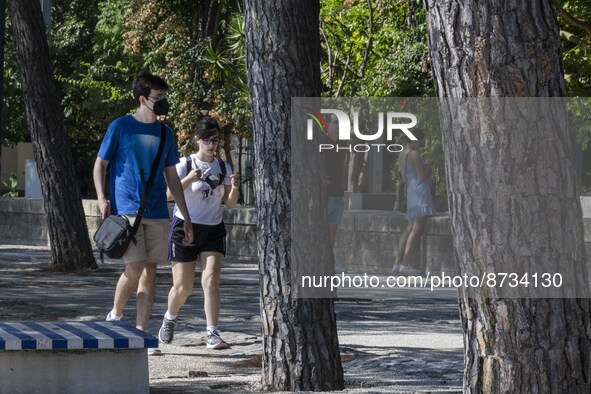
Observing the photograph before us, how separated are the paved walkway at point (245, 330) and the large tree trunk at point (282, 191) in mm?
246

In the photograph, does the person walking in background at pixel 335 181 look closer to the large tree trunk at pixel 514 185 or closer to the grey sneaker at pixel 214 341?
the grey sneaker at pixel 214 341

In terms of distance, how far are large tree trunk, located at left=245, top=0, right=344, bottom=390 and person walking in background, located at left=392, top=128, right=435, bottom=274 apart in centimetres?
1018

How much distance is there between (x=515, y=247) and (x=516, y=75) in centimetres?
59

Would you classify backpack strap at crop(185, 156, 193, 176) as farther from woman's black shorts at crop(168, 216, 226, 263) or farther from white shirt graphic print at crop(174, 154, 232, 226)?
woman's black shorts at crop(168, 216, 226, 263)

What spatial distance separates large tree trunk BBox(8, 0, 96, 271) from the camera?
61.2 ft

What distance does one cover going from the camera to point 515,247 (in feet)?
16.6

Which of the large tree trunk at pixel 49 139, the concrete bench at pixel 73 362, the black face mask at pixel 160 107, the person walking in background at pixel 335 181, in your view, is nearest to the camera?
the concrete bench at pixel 73 362

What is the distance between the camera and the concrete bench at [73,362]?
7371mm

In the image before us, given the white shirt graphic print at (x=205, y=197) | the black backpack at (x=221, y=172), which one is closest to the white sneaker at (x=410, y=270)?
the black backpack at (x=221, y=172)

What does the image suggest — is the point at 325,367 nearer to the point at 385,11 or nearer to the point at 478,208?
the point at 478,208

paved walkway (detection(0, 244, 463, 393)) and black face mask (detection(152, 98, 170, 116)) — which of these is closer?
paved walkway (detection(0, 244, 463, 393))

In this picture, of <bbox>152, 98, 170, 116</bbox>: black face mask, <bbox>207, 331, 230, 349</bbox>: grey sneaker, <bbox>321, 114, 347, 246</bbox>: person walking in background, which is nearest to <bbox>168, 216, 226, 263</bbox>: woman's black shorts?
<bbox>207, 331, 230, 349</bbox>: grey sneaker

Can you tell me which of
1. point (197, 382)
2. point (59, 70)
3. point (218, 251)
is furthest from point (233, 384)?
point (59, 70)

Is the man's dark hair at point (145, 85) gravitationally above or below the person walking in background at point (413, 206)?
above
